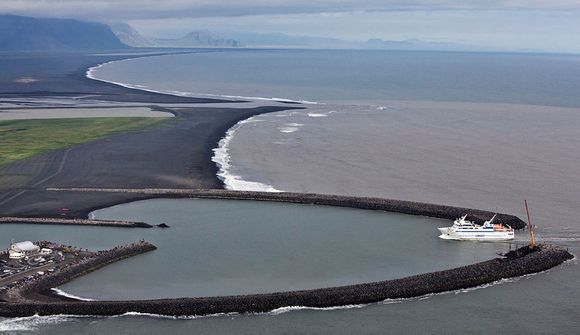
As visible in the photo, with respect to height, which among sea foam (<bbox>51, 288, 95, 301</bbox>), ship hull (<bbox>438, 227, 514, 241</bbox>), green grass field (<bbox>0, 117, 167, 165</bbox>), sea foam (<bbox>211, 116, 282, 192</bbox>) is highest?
ship hull (<bbox>438, 227, 514, 241</bbox>)

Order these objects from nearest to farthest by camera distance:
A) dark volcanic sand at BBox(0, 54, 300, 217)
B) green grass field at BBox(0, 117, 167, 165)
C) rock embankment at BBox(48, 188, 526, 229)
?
rock embankment at BBox(48, 188, 526, 229), dark volcanic sand at BBox(0, 54, 300, 217), green grass field at BBox(0, 117, 167, 165)

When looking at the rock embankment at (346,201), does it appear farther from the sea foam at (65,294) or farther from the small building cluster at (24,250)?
the sea foam at (65,294)

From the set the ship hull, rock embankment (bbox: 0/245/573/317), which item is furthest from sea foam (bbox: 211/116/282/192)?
rock embankment (bbox: 0/245/573/317)

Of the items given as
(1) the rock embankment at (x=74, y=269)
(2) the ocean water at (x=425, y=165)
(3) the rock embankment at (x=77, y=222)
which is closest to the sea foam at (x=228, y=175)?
(2) the ocean water at (x=425, y=165)

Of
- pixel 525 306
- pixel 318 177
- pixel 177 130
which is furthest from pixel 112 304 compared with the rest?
pixel 177 130

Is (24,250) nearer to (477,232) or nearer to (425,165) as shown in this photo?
(477,232)

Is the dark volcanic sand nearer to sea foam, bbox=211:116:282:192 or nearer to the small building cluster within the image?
sea foam, bbox=211:116:282:192
